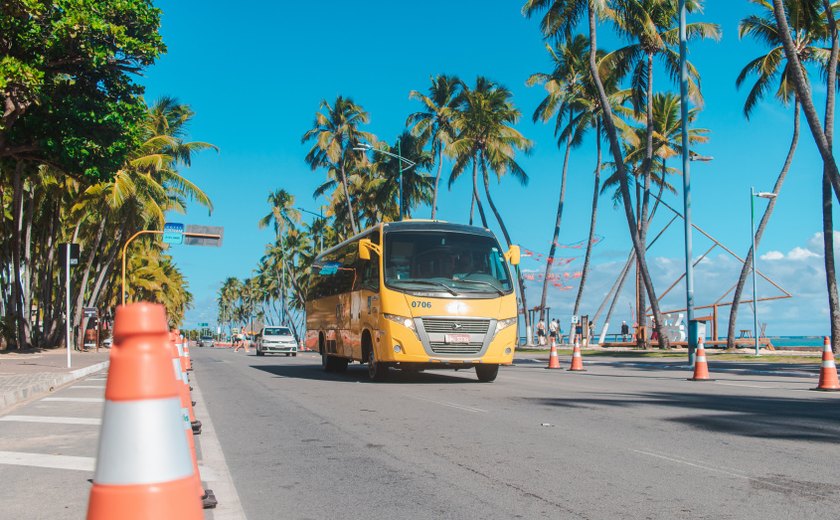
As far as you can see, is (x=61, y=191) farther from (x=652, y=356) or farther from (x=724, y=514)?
(x=724, y=514)

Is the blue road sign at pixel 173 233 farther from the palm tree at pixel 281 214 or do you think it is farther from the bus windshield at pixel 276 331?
the palm tree at pixel 281 214

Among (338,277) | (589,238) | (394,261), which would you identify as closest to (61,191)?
(338,277)

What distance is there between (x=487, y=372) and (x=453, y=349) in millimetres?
1731

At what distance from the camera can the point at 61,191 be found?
34594 millimetres

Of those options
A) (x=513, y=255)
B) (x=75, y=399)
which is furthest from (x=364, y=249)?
(x=75, y=399)

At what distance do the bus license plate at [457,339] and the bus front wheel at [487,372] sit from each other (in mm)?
1500

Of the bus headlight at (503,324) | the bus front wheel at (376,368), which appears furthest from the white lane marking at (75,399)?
the bus headlight at (503,324)

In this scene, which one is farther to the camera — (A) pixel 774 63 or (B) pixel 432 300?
(A) pixel 774 63

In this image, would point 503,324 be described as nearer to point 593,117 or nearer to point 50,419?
point 50,419

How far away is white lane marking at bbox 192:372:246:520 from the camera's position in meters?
5.25

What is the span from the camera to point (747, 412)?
410 inches

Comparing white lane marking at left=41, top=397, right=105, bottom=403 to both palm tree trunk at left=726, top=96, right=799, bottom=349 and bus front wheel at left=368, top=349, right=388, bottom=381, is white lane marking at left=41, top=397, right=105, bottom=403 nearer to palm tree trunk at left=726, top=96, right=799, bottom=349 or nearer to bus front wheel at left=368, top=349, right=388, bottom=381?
bus front wheel at left=368, top=349, right=388, bottom=381

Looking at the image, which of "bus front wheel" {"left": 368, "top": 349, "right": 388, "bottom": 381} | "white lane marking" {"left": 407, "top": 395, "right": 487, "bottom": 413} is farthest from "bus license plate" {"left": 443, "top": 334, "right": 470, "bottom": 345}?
"white lane marking" {"left": 407, "top": 395, "right": 487, "bottom": 413}

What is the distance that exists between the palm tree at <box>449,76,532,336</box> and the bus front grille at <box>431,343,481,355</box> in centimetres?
3025
